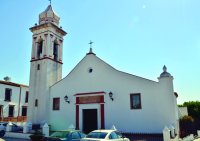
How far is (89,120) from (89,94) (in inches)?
A: 96.0

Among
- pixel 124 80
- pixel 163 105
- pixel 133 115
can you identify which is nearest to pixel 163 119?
pixel 163 105

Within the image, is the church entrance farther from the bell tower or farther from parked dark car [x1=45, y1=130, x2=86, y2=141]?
parked dark car [x1=45, y1=130, x2=86, y2=141]

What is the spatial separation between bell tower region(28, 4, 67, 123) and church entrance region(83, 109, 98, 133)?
4.58m

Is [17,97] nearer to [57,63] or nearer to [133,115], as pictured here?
[57,63]

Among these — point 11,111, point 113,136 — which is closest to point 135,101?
point 113,136

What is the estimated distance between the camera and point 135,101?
60.4 feet

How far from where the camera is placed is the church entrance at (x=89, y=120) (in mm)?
19812

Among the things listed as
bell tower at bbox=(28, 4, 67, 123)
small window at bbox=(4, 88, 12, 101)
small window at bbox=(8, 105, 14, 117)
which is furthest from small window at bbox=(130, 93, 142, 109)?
small window at bbox=(8, 105, 14, 117)

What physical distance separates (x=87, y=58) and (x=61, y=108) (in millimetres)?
5738

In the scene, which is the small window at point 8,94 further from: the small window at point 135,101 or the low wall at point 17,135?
the small window at point 135,101

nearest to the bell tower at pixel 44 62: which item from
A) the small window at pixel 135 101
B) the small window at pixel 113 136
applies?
the small window at pixel 135 101

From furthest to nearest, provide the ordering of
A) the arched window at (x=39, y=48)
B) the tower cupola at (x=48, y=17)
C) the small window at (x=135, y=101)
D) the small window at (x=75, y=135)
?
the tower cupola at (x=48, y=17) → the arched window at (x=39, y=48) → the small window at (x=135, y=101) → the small window at (x=75, y=135)

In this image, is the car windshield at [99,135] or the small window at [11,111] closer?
the car windshield at [99,135]

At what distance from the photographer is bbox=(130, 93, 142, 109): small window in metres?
18.2
